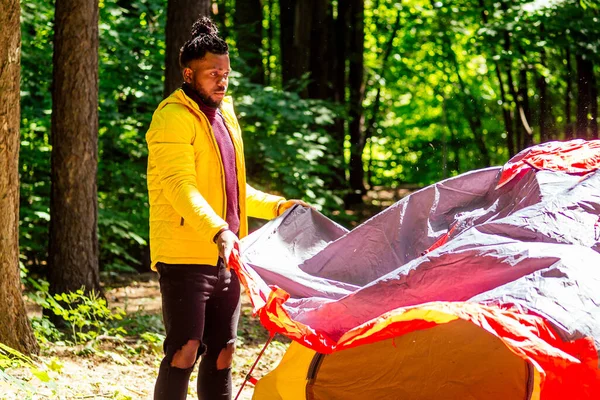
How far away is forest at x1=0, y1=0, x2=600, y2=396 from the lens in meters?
6.81

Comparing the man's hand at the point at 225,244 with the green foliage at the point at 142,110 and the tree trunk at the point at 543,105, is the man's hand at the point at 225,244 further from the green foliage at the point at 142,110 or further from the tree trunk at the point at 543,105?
the tree trunk at the point at 543,105

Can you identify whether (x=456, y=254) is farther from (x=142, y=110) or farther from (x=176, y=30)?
(x=142, y=110)

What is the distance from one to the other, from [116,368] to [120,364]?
5.8 inches

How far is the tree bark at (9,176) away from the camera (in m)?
4.84

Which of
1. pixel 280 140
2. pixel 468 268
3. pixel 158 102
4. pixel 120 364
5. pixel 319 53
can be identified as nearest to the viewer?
pixel 468 268

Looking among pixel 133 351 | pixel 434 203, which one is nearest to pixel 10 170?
pixel 133 351

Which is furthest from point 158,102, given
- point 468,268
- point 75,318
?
point 468,268

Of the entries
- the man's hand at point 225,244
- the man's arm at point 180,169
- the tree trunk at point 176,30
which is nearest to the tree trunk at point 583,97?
the tree trunk at point 176,30

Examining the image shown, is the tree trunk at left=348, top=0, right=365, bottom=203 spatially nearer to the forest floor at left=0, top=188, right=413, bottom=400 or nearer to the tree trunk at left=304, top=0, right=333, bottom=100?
the tree trunk at left=304, top=0, right=333, bottom=100

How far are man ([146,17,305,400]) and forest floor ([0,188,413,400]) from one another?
1.95 feet

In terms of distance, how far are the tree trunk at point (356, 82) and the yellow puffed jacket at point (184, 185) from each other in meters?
13.0

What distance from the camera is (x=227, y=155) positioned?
3.62 metres

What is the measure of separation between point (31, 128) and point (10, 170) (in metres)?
4.34

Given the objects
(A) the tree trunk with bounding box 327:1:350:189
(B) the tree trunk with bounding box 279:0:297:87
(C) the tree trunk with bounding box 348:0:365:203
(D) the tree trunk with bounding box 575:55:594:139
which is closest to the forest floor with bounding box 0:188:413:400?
(D) the tree trunk with bounding box 575:55:594:139
